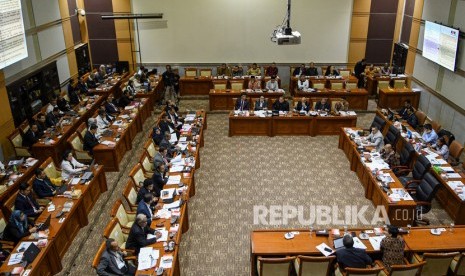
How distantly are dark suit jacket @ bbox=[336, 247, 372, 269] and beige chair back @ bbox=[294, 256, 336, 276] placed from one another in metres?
0.16

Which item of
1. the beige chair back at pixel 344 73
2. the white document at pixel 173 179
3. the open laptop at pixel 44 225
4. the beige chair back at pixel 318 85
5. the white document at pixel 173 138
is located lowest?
the open laptop at pixel 44 225

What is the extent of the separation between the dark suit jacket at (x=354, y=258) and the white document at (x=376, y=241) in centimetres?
47

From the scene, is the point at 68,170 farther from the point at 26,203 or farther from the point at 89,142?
the point at 26,203

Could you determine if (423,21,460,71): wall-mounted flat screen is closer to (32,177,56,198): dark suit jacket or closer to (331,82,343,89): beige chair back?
(331,82,343,89): beige chair back

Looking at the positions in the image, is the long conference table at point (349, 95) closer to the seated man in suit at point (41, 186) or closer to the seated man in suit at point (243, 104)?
the seated man in suit at point (243, 104)

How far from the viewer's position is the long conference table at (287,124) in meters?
12.5

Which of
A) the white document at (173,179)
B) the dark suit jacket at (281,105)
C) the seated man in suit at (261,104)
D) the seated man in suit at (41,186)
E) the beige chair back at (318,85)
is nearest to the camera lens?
the seated man in suit at (41,186)

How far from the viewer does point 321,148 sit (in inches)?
470

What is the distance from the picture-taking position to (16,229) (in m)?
6.93

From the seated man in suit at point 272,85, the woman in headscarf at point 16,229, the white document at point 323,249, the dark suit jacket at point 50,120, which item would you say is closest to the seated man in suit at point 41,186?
the woman in headscarf at point 16,229

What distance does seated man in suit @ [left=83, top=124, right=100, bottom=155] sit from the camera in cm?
1045

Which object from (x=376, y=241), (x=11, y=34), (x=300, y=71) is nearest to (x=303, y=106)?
(x=300, y=71)

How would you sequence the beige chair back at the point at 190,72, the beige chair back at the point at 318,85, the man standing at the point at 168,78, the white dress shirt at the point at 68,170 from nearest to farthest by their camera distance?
the white dress shirt at the point at 68,170 → the beige chair back at the point at 318,85 → the man standing at the point at 168,78 → the beige chair back at the point at 190,72

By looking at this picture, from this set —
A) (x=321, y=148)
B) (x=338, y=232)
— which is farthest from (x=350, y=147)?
(x=338, y=232)
